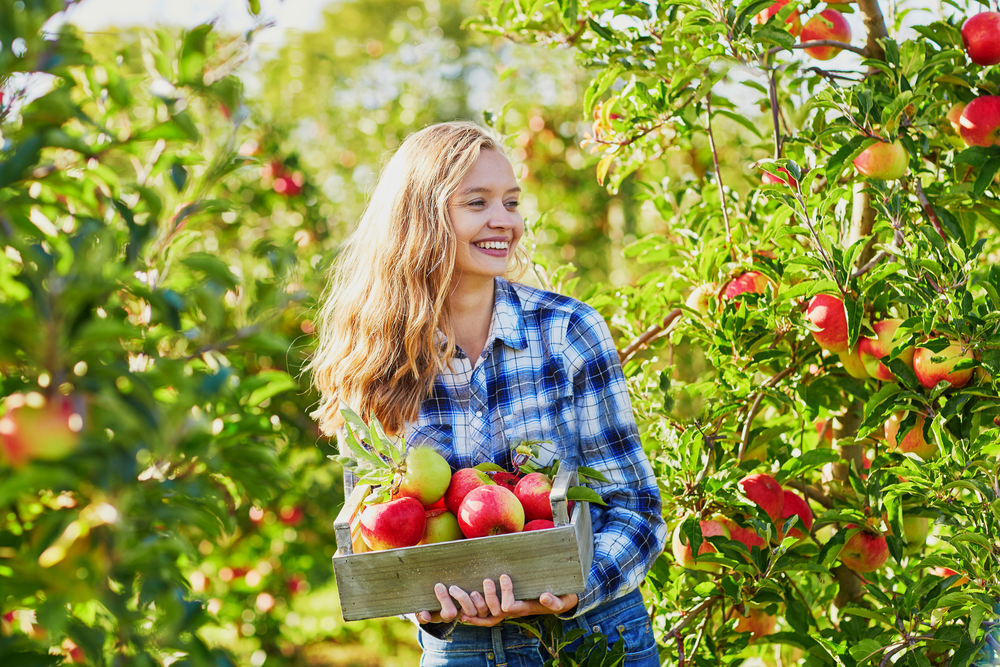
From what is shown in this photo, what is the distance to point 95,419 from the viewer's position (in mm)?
661

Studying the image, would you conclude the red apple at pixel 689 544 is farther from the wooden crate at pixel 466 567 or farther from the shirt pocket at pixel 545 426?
the wooden crate at pixel 466 567

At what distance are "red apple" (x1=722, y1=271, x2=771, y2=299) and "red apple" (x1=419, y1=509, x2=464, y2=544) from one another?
2.85 feet

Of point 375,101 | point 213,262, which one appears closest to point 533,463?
point 213,262

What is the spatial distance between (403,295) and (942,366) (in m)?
1.02

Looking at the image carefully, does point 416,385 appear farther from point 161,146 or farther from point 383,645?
point 383,645

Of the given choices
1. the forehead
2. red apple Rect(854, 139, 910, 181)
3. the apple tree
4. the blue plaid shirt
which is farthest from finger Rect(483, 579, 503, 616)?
red apple Rect(854, 139, 910, 181)

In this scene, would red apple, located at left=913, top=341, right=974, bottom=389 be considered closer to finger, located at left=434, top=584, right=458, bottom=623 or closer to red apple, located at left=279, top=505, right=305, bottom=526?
finger, located at left=434, top=584, right=458, bottom=623

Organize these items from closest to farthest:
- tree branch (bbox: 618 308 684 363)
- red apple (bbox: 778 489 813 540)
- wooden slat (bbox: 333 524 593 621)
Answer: wooden slat (bbox: 333 524 593 621) → red apple (bbox: 778 489 813 540) → tree branch (bbox: 618 308 684 363)

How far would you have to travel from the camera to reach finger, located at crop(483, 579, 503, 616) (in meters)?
1.20

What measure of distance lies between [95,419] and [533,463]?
0.84 m

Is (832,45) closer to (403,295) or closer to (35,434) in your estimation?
(403,295)

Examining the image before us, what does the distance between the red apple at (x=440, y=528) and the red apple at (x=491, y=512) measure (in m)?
0.06

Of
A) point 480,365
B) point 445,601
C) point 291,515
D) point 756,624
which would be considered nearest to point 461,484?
point 445,601

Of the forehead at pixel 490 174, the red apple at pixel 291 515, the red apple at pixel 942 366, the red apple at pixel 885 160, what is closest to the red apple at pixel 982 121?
the red apple at pixel 885 160
